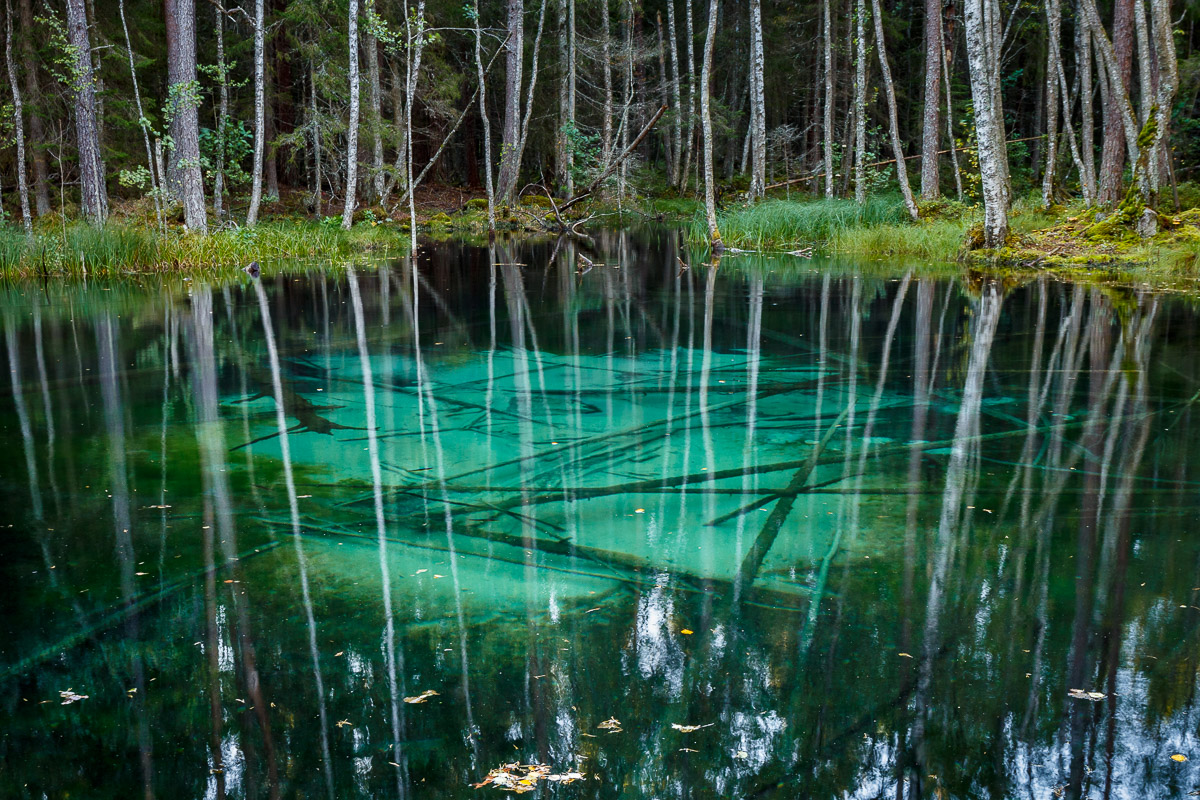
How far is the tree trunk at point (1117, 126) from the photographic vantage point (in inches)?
541

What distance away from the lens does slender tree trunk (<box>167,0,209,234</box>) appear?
14844mm

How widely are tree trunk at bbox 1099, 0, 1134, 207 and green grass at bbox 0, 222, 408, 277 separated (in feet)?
41.0

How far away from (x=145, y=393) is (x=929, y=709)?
5.36 m

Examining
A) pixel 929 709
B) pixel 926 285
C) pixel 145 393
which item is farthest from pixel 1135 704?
pixel 926 285

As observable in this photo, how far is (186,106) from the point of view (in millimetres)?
14875

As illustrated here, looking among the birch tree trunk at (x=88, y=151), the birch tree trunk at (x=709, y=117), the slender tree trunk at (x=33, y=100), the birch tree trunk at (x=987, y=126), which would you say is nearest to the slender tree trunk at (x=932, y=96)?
the birch tree trunk at (x=987, y=126)

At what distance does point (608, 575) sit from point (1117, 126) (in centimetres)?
1378

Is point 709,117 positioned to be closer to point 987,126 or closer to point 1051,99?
point 987,126

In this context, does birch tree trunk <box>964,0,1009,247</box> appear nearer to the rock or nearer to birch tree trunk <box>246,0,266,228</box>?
the rock

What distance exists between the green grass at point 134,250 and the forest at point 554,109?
0.38m

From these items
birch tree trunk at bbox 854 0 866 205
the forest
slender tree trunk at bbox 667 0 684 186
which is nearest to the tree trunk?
the forest

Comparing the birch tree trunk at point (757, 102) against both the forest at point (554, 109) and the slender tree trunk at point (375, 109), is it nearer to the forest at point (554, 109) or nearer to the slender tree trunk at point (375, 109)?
the forest at point (554, 109)

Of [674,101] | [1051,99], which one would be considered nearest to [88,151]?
[1051,99]

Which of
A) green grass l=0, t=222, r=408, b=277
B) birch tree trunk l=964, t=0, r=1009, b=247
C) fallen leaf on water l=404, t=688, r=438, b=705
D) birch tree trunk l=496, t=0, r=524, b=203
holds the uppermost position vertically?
birch tree trunk l=496, t=0, r=524, b=203
